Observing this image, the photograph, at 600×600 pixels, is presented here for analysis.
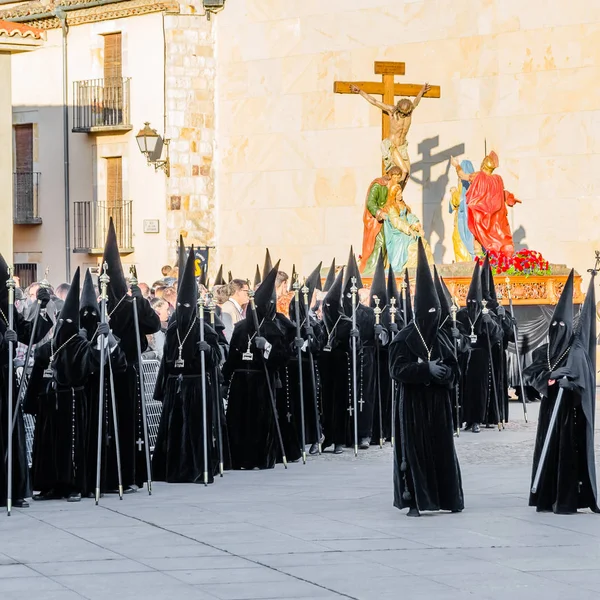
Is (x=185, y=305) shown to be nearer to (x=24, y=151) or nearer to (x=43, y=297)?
(x=43, y=297)

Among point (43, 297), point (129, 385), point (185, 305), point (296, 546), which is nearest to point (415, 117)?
point (185, 305)

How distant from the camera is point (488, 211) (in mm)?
23078

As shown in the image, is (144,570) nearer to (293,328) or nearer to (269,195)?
(293,328)

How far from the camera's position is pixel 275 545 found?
366 inches

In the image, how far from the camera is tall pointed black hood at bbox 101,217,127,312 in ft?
39.1

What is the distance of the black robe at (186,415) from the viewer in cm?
1294

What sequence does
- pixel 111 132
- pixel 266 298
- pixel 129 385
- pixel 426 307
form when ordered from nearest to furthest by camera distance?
pixel 426 307, pixel 129 385, pixel 266 298, pixel 111 132

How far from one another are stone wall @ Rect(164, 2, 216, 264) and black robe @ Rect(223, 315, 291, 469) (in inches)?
611

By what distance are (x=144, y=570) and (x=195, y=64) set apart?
22.1 m

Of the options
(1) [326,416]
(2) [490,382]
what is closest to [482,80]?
(2) [490,382]

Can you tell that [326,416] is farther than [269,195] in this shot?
No

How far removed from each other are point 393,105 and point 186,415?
1178 centimetres

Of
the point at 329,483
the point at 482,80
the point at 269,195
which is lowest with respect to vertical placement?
the point at 329,483

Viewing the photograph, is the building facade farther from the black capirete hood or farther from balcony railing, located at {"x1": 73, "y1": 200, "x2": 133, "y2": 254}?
the black capirete hood
